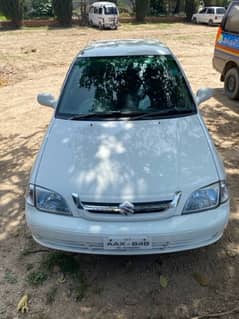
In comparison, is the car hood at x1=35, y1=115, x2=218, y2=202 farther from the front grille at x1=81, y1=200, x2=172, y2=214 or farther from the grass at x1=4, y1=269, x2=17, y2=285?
the grass at x1=4, y1=269, x2=17, y2=285

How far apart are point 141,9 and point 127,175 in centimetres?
3065

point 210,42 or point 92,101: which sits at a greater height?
point 92,101

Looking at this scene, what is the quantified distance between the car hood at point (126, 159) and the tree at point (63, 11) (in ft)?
88.7

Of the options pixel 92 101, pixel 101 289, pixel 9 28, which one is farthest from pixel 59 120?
pixel 9 28

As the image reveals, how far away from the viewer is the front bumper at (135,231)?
278cm

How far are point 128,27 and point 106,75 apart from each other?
26.0 metres

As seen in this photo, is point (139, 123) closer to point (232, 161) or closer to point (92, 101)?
point (92, 101)

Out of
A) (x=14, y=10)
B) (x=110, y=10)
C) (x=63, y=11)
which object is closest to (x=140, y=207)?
(x=110, y=10)

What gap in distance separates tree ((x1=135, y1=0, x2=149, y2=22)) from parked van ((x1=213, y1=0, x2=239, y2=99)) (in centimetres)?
2413

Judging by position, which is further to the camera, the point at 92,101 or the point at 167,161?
the point at 92,101

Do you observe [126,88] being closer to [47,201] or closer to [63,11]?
[47,201]

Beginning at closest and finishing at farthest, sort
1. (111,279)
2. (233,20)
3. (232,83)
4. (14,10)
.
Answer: (111,279) < (233,20) < (232,83) < (14,10)

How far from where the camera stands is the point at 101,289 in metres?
3.05

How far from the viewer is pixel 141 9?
102 ft
